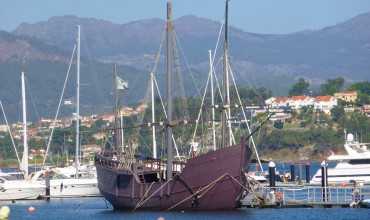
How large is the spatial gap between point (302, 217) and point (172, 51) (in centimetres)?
1302

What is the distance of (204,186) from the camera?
7462 cm

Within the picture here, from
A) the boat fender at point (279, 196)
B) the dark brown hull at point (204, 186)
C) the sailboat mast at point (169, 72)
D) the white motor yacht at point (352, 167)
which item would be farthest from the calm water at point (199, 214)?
the white motor yacht at point (352, 167)

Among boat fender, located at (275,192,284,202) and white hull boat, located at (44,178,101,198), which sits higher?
boat fender, located at (275,192,284,202)

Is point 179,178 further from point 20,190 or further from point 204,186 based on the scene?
point 20,190

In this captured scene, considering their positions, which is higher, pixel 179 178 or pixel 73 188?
pixel 179 178

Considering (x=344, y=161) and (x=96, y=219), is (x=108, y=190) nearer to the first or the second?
(x=96, y=219)

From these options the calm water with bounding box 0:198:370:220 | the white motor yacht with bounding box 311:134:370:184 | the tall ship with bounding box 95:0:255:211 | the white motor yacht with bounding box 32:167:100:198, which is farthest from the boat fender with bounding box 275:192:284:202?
the white motor yacht with bounding box 311:134:370:184

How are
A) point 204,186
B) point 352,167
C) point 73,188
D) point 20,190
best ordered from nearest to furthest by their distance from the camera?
point 204,186
point 20,190
point 73,188
point 352,167

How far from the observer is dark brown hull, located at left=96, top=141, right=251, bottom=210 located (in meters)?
74.2

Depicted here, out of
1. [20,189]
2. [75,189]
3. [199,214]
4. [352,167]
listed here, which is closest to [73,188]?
[75,189]

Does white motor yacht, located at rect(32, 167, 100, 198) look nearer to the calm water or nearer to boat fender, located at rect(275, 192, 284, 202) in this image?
the calm water

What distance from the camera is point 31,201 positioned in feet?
338

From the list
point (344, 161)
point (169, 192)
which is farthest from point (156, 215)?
point (344, 161)

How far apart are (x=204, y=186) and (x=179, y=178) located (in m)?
1.52
